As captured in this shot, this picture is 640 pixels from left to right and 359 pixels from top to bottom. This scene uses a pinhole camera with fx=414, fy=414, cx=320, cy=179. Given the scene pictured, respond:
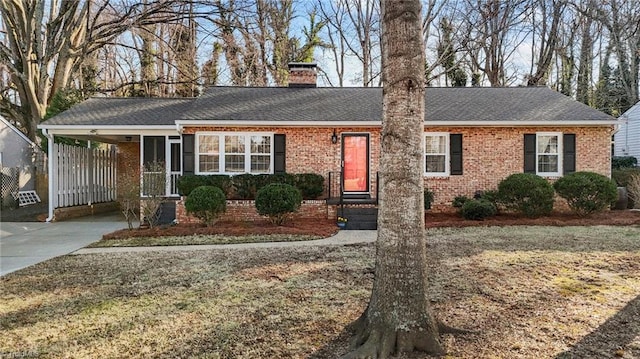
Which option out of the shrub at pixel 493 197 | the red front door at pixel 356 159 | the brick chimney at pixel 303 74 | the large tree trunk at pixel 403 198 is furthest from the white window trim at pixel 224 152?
the large tree trunk at pixel 403 198

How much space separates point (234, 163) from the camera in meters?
12.2

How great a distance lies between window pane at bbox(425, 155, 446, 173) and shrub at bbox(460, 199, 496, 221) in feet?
5.23

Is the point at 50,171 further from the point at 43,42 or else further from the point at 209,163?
the point at 43,42

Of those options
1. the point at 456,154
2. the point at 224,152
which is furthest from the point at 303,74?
the point at 456,154

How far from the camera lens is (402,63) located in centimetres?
336

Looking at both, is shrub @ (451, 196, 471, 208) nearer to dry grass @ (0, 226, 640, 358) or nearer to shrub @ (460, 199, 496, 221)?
shrub @ (460, 199, 496, 221)

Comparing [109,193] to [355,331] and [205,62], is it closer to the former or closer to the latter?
[205,62]

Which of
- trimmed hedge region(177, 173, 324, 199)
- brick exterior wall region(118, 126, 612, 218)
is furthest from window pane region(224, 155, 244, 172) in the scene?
brick exterior wall region(118, 126, 612, 218)

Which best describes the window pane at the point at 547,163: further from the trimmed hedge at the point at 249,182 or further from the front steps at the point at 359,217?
the trimmed hedge at the point at 249,182

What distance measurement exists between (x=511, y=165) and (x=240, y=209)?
8009mm

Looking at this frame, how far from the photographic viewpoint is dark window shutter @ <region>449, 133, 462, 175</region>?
483 inches

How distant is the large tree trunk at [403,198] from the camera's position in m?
3.32

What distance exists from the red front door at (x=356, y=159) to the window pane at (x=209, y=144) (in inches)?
147

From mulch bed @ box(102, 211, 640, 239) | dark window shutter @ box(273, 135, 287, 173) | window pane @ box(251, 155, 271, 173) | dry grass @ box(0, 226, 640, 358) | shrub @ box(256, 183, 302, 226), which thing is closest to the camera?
dry grass @ box(0, 226, 640, 358)
